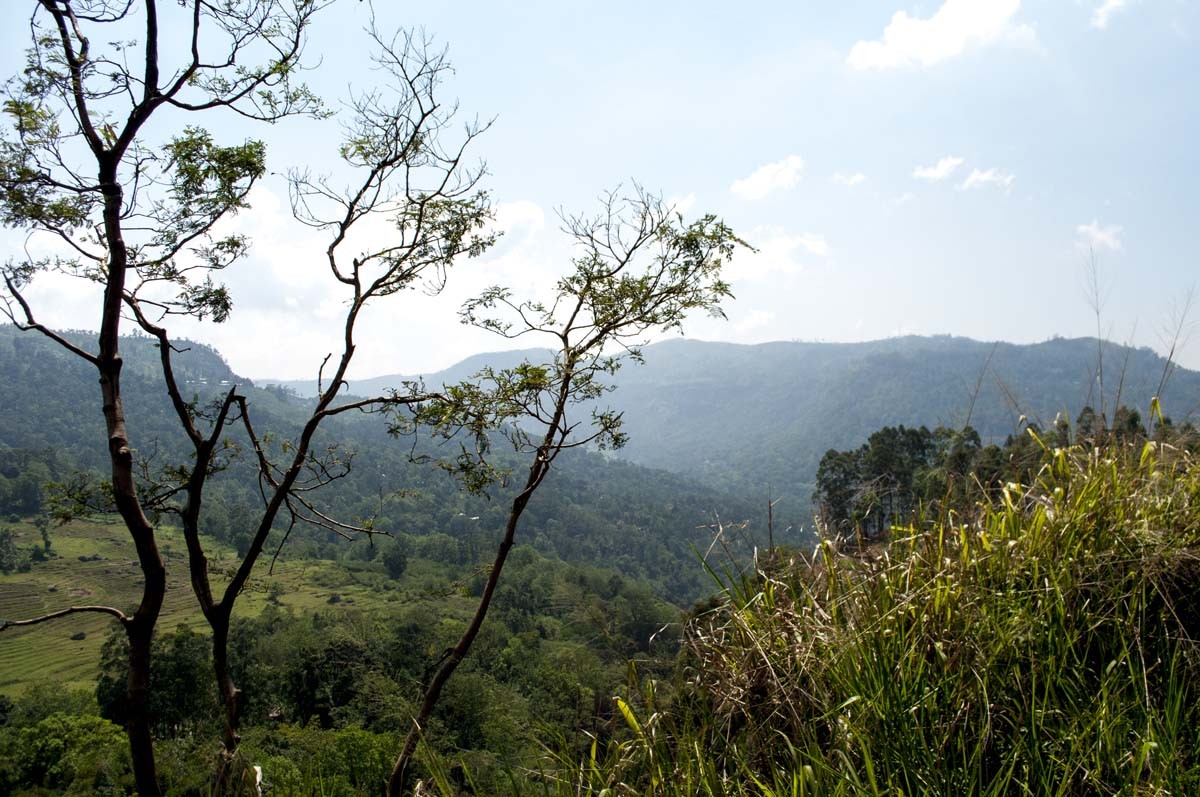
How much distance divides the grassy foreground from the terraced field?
39173 mm

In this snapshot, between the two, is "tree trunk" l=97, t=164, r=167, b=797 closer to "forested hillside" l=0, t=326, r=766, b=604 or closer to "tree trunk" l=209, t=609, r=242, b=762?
"tree trunk" l=209, t=609, r=242, b=762

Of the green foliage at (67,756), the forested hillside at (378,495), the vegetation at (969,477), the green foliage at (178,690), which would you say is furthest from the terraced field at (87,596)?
the vegetation at (969,477)

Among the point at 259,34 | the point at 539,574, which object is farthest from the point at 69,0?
the point at 539,574

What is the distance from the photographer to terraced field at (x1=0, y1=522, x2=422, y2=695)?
4034 centimetres

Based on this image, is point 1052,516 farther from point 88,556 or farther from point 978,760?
point 88,556

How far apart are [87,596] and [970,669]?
6125 centimetres

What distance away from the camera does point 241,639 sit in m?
32.4

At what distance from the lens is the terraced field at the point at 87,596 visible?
4034 cm

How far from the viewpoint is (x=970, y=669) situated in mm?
1844

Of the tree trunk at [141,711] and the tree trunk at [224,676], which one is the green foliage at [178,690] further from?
the tree trunk at [141,711]

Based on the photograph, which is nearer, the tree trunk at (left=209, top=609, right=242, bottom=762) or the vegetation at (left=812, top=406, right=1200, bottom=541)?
the vegetation at (left=812, top=406, right=1200, bottom=541)

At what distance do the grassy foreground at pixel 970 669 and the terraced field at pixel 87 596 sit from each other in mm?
39173

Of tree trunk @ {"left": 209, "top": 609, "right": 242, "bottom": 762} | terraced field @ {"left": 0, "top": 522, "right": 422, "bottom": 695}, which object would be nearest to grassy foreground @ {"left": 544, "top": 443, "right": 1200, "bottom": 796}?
tree trunk @ {"left": 209, "top": 609, "right": 242, "bottom": 762}

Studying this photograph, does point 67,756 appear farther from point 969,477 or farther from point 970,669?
point 970,669
